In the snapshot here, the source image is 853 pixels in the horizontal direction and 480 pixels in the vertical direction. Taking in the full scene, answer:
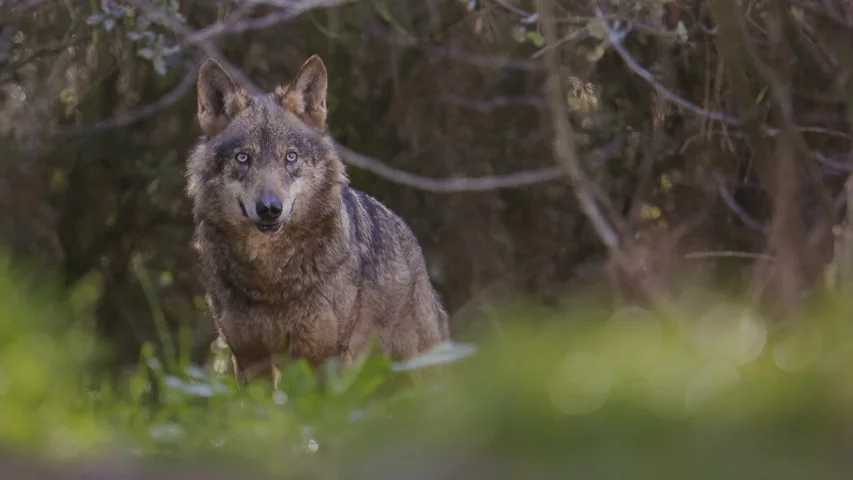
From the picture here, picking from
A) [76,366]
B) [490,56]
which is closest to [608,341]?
[76,366]

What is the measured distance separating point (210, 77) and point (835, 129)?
504 centimetres

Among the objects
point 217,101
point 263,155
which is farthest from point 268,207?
point 217,101

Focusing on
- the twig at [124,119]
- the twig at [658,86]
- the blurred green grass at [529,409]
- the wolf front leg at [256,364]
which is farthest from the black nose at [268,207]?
the twig at [124,119]

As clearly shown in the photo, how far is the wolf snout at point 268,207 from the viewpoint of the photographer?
5.85 meters

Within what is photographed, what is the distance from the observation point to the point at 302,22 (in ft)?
34.2

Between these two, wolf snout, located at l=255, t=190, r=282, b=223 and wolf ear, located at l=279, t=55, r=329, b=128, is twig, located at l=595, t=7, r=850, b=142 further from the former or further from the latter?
wolf snout, located at l=255, t=190, r=282, b=223

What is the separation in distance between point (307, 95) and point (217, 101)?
486mm

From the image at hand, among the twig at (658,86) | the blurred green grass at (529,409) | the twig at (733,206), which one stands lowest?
the blurred green grass at (529,409)

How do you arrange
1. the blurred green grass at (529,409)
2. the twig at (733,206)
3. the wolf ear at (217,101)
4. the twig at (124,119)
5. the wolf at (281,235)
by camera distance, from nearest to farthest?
the blurred green grass at (529,409), the wolf at (281,235), the wolf ear at (217,101), the twig at (733,206), the twig at (124,119)

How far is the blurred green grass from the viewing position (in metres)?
2.51

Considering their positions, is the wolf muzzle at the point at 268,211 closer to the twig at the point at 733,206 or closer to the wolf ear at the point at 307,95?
the wolf ear at the point at 307,95

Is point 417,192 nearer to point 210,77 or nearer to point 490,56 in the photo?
point 490,56

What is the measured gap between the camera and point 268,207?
5852mm

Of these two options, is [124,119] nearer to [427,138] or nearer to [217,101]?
[427,138]
